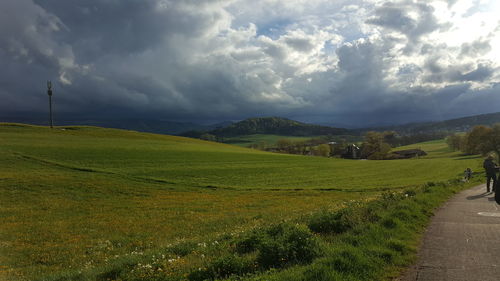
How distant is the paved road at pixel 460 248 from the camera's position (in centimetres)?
673

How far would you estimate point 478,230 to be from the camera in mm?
10461

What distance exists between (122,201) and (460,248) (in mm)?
25902

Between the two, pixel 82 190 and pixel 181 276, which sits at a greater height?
pixel 181 276

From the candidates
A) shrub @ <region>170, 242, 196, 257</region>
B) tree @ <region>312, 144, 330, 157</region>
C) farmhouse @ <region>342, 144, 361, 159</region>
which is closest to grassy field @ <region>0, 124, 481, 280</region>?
shrub @ <region>170, 242, 196, 257</region>

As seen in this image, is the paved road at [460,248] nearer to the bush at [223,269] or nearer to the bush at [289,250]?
the bush at [289,250]

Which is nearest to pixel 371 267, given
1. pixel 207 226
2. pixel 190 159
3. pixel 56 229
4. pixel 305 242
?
pixel 305 242

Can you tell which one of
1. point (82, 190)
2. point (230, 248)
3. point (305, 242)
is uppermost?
point (305, 242)

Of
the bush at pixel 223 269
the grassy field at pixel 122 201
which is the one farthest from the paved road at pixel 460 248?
the grassy field at pixel 122 201

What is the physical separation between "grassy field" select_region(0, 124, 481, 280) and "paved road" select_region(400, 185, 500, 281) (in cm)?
577

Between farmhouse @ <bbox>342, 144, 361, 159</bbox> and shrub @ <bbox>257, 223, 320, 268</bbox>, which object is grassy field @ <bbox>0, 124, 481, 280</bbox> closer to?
shrub @ <bbox>257, 223, 320, 268</bbox>

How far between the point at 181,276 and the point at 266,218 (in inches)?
505

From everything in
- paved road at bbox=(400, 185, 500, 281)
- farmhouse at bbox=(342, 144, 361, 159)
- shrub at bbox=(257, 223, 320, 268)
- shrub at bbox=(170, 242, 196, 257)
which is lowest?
farmhouse at bbox=(342, 144, 361, 159)

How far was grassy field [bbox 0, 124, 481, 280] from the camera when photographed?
14.1 meters

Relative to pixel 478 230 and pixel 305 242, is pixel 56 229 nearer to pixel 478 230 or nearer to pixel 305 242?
pixel 305 242
